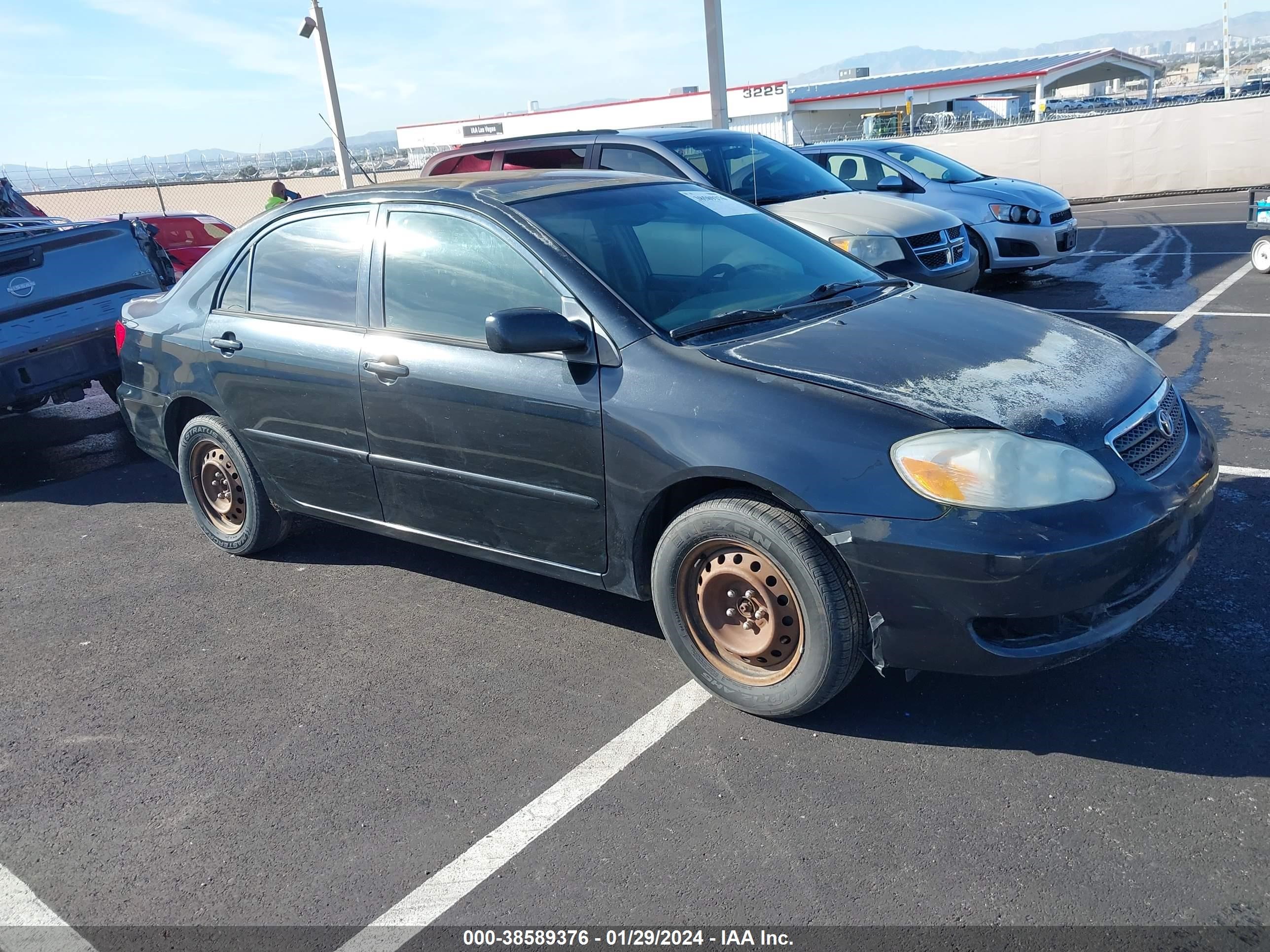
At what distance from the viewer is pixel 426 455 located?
4000mm

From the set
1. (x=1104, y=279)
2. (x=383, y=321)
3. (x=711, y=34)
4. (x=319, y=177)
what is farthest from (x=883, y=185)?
(x=319, y=177)

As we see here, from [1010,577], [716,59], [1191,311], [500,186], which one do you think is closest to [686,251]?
[500,186]

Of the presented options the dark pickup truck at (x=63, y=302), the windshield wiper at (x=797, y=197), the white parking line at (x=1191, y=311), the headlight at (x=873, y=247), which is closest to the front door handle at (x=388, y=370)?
the dark pickup truck at (x=63, y=302)

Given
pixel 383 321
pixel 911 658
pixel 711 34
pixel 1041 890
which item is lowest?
pixel 1041 890

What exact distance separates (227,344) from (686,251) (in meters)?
2.13

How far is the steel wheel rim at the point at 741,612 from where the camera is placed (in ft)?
10.5

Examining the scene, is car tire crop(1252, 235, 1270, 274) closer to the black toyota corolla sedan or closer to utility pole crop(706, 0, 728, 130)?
utility pole crop(706, 0, 728, 130)

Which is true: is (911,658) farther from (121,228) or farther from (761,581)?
(121,228)

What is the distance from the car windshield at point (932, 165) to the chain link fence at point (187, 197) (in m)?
17.1

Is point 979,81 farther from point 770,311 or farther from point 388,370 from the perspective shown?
point 388,370

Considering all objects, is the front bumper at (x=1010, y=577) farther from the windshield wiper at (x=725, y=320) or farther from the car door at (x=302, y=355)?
the car door at (x=302, y=355)

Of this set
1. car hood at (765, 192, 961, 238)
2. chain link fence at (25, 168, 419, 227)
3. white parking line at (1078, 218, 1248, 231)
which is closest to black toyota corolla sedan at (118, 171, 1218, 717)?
car hood at (765, 192, 961, 238)

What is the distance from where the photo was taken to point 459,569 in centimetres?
484

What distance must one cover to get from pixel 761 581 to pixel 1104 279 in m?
9.21
